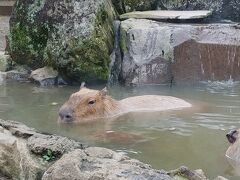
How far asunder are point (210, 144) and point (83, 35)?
4652 millimetres

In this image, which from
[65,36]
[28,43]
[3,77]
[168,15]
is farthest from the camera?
[168,15]

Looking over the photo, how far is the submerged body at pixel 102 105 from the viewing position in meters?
7.04

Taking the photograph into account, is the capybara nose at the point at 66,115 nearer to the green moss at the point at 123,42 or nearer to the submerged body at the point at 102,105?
the submerged body at the point at 102,105

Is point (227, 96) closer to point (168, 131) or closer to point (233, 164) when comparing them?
point (168, 131)

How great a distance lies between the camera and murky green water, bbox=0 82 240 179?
530cm

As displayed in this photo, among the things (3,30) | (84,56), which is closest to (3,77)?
(84,56)

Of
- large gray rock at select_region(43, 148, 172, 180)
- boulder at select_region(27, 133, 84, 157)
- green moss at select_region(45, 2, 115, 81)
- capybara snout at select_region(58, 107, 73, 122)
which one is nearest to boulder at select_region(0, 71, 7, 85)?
green moss at select_region(45, 2, 115, 81)

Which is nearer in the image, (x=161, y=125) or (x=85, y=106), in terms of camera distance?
(x=161, y=125)

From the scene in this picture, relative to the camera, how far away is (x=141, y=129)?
6.49m

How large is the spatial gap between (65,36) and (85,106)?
3.07 meters

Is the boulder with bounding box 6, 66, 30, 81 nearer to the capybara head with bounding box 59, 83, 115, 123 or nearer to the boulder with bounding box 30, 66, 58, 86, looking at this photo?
the boulder with bounding box 30, 66, 58, 86

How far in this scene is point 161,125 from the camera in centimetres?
668

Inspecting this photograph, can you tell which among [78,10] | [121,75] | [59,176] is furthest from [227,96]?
[59,176]

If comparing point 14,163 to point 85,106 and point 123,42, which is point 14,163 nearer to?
point 85,106
